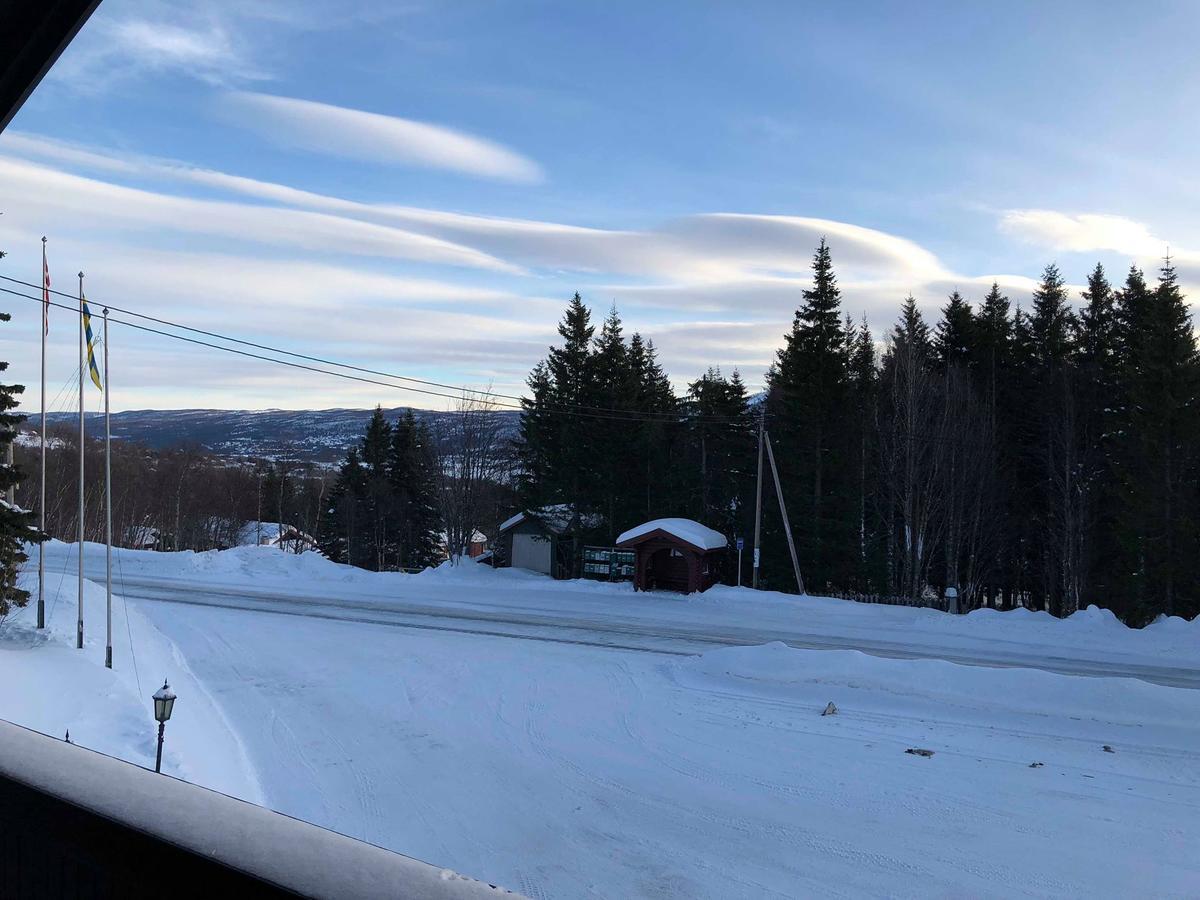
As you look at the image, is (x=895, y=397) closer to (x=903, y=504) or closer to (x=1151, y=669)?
(x=903, y=504)

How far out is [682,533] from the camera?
29438 millimetres

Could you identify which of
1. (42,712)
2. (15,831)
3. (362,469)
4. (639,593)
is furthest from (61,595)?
(362,469)

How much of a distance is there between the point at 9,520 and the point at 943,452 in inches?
1174

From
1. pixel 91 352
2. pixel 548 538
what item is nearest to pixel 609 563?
pixel 548 538

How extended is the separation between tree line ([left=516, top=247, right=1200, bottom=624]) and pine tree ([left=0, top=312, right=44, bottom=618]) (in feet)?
71.2

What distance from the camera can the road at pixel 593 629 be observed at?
59.3ft

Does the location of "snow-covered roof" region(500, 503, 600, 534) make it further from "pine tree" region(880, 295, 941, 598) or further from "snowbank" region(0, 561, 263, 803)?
"snowbank" region(0, 561, 263, 803)

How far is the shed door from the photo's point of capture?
38.6 meters

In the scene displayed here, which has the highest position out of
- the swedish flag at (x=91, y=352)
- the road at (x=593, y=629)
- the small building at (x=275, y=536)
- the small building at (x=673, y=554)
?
the swedish flag at (x=91, y=352)

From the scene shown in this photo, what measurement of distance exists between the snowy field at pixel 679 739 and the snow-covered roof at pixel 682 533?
22.6ft

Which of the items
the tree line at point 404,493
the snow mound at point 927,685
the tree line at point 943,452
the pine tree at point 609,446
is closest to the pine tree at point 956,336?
the tree line at point 943,452

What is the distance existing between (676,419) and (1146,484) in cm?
1828

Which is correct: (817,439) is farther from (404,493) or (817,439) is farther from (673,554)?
(404,493)

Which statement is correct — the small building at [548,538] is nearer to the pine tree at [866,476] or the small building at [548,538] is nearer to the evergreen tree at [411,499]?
the pine tree at [866,476]
